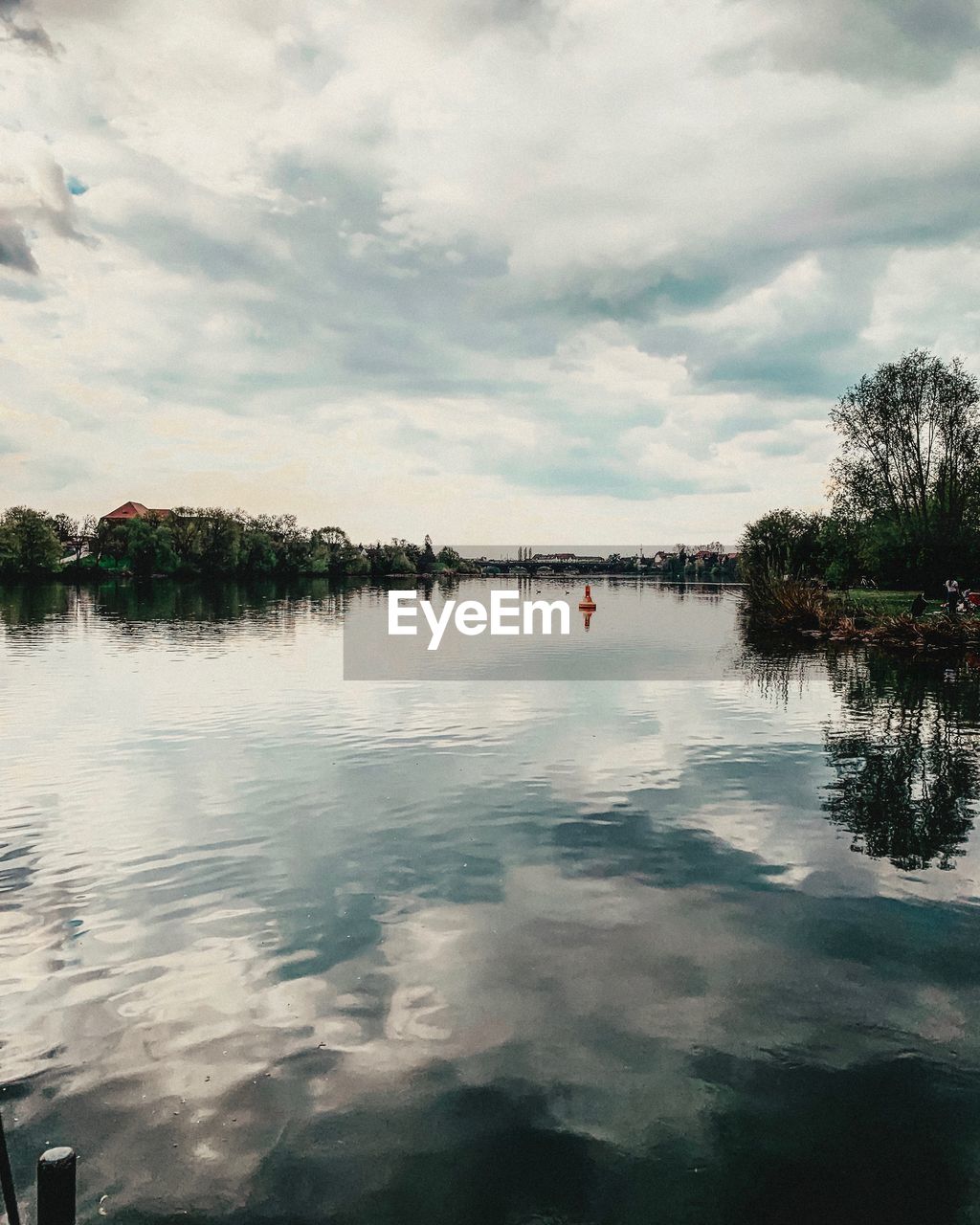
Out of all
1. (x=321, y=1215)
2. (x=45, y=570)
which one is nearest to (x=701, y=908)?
(x=321, y=1215)

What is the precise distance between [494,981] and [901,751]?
1636cm

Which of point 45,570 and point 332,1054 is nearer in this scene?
point 332,1054

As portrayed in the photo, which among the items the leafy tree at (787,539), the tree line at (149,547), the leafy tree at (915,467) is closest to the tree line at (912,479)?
the leafy tree at (915,467)

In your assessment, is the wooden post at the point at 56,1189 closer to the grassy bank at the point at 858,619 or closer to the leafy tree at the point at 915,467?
the grassy bank at the point at 858,619

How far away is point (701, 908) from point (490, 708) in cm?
1660

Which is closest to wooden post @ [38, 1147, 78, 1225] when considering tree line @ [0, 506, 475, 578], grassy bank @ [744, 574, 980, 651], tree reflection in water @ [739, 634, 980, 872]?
tree reflection in water @ [739, 634, 980, 872]

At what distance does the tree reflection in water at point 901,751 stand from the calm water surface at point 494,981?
0.61 ft

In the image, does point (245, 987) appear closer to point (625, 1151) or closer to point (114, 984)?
point (114, 984)

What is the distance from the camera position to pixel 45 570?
149 m

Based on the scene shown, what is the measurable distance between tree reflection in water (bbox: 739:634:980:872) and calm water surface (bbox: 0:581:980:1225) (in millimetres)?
186

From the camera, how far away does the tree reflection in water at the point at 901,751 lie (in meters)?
14.0

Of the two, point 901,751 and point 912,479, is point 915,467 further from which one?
point 901,751

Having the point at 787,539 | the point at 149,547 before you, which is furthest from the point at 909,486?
the point at 149,547

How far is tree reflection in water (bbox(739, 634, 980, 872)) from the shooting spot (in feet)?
46.0
